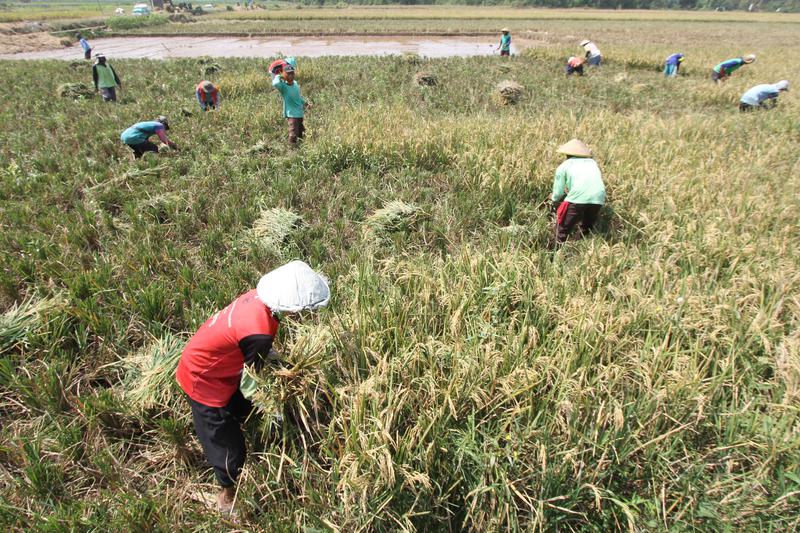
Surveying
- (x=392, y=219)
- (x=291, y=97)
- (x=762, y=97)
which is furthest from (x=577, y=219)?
(x=762, y=97)

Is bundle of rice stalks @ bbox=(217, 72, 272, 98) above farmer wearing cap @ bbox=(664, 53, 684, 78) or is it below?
below

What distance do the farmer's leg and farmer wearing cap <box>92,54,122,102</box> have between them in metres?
11.2

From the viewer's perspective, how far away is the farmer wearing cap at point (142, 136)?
20.9 ft

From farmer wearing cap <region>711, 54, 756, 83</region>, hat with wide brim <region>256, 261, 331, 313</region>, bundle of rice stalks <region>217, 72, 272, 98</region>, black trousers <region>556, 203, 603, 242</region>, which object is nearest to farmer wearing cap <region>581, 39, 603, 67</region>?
farmer wearing cap <region>711, 54, 756, 83</region>

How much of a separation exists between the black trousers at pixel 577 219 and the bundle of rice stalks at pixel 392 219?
1.63m

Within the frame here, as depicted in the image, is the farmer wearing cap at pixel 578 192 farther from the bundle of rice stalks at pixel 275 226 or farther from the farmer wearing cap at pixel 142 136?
the farmer wearing cap at pixel 142 136

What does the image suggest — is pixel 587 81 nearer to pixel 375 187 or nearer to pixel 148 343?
pixel 375 187

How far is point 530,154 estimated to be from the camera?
5641 millimetres

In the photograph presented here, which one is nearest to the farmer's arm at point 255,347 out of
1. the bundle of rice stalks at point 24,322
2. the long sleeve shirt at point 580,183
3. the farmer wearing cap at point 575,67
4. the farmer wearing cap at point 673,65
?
the bundle of rice stalks at point 24,322

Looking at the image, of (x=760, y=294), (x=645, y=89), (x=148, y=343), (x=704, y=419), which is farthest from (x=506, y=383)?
(x=645, y=89)

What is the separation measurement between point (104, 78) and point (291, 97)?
21.4 ft

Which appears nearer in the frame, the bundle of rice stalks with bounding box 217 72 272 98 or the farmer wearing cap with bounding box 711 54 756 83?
the bundle of rice stalks with bounding box 217 72 272 98

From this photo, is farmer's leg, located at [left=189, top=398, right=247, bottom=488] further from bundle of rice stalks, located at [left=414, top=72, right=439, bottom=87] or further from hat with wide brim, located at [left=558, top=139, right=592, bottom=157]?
bundle of rice stalks, located at [left=414, top=72, right=439, bottom=87]

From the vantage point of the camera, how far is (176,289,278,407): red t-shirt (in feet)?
7.05
